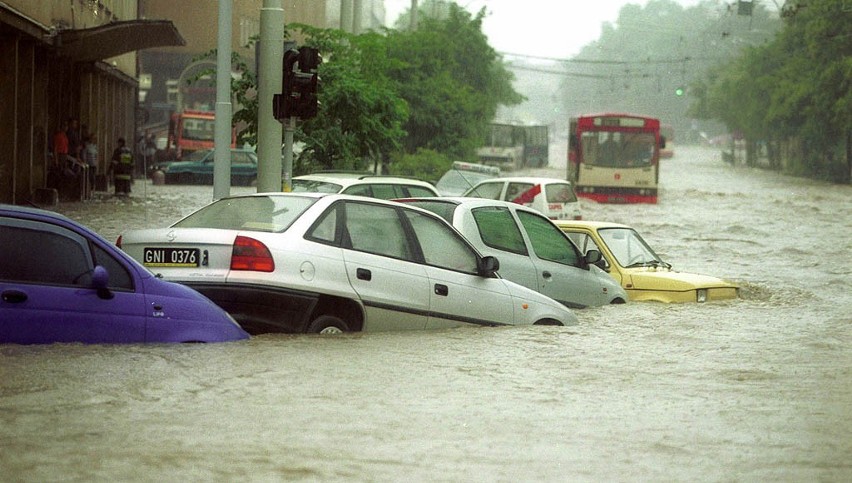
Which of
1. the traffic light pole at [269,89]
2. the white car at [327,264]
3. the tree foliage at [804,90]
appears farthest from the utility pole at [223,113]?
the tree foliage at [804,90]

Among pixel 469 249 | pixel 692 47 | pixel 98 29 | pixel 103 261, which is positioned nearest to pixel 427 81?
pixel 98 29

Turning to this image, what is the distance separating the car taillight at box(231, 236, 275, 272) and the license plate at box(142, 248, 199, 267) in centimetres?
31

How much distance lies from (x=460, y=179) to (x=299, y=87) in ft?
52.5

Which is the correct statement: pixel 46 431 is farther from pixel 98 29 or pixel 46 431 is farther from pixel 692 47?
pixel 692 47

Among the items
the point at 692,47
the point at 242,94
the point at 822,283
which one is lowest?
the point at 822,283

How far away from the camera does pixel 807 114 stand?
6769 centimetres

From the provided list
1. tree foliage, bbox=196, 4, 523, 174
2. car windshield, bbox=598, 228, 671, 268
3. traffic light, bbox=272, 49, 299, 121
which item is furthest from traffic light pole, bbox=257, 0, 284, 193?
car windshield, bbox=598, 228, 671, 268

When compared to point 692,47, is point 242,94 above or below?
below

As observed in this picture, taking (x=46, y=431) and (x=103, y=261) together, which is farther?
(x=103, y=261)

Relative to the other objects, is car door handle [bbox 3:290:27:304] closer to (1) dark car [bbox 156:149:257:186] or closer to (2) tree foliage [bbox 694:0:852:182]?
(1) dark car [bbox 156:149:257:186]

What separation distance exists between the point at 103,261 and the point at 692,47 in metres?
146

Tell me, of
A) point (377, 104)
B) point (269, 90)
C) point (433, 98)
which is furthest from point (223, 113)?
point (433, 98)

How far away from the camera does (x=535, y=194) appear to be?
92.7 feet

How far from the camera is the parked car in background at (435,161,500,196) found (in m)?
32.2
